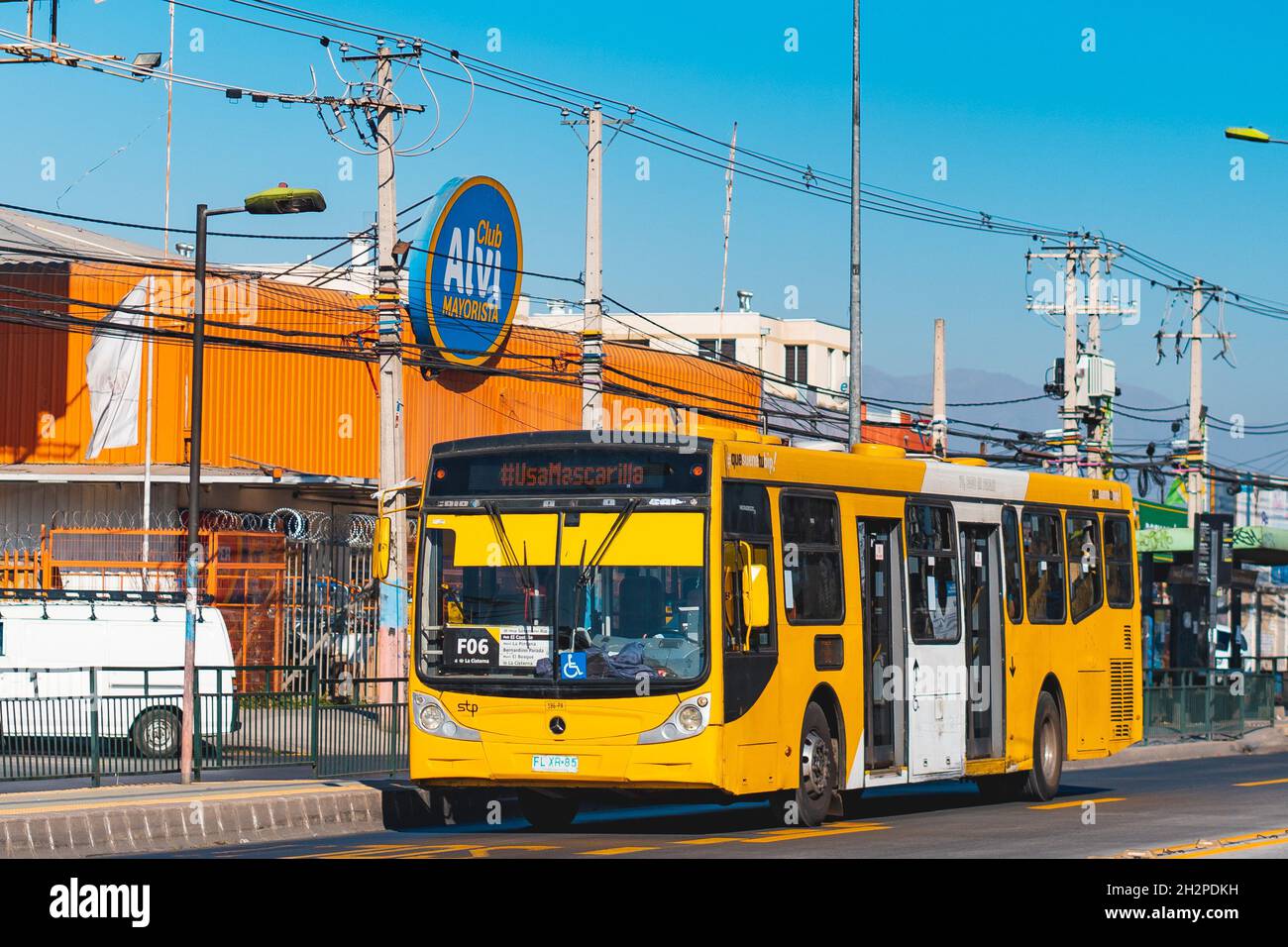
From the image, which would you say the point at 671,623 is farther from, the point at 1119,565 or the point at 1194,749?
the point at 1194,749

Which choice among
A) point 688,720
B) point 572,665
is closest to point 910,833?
point 688,720

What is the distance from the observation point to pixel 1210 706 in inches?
1607

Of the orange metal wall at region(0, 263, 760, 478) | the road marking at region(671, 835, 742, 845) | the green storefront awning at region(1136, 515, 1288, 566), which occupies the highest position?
the orange metal wall at region(0, 263, 760, 478)

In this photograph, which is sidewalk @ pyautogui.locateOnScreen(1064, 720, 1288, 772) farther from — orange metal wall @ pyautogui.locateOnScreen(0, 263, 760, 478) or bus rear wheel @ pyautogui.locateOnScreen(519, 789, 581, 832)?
bus rear wheel @ pyautogui.locateOnScreen(519, 789, 581, 832)

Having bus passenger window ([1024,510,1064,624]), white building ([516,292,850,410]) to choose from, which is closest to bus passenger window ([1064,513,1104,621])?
bus passenger window ([1024,510,1064,624])

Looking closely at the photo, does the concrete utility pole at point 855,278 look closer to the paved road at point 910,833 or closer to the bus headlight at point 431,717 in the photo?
the paved road at point 910,833

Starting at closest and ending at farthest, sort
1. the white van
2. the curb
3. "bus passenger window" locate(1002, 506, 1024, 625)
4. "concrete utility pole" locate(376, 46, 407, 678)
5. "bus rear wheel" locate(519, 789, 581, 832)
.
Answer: "bus rear wheel" locate(519, 789, 581, 832) < the white van < "bus passenger window" locate(1002, 506, 1024, 625) < "concrete utility pole" locate(376, 46, 407, 678) < the curb

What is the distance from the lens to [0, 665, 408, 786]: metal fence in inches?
813

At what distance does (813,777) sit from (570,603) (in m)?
2.99

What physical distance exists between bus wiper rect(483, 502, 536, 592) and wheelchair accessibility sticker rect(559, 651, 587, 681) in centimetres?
65

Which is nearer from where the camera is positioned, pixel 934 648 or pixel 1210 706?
pixel 934 648

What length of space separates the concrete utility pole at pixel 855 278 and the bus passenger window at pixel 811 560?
499 inches
